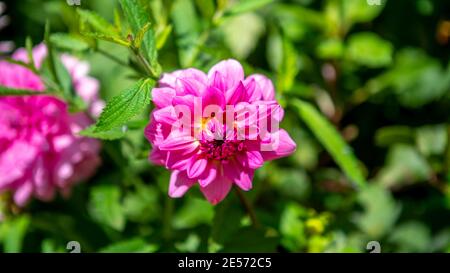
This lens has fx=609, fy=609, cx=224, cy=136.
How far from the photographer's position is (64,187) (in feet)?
4.35

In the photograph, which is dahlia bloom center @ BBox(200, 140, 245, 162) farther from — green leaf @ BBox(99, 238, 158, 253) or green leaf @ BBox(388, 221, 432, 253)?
green leaf @ BBox(388, 221, 432, 253)

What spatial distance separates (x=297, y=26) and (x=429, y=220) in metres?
0.57

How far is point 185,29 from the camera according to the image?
4.25ft

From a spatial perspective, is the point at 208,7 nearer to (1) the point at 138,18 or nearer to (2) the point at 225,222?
(1) the point at 138,18

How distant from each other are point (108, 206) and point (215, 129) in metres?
0.53

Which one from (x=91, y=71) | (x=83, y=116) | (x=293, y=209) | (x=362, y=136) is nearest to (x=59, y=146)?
(x=83, y=116)

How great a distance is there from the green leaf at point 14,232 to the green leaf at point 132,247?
0.82ft

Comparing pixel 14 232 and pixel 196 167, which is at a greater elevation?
pixel 14 232

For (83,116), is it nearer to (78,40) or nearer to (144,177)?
(78,40)

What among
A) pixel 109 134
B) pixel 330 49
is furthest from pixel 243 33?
pixel 109 134

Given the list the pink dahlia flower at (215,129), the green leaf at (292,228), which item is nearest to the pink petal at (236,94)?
the pink dahlia flower at (215,129)

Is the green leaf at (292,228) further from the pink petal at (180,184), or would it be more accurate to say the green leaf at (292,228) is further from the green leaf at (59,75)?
the green leaf at (59,75)

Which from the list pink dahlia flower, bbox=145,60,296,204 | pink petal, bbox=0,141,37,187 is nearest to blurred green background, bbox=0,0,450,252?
pink petal, bbox=0,141,37,187

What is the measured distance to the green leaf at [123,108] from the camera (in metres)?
0.83
